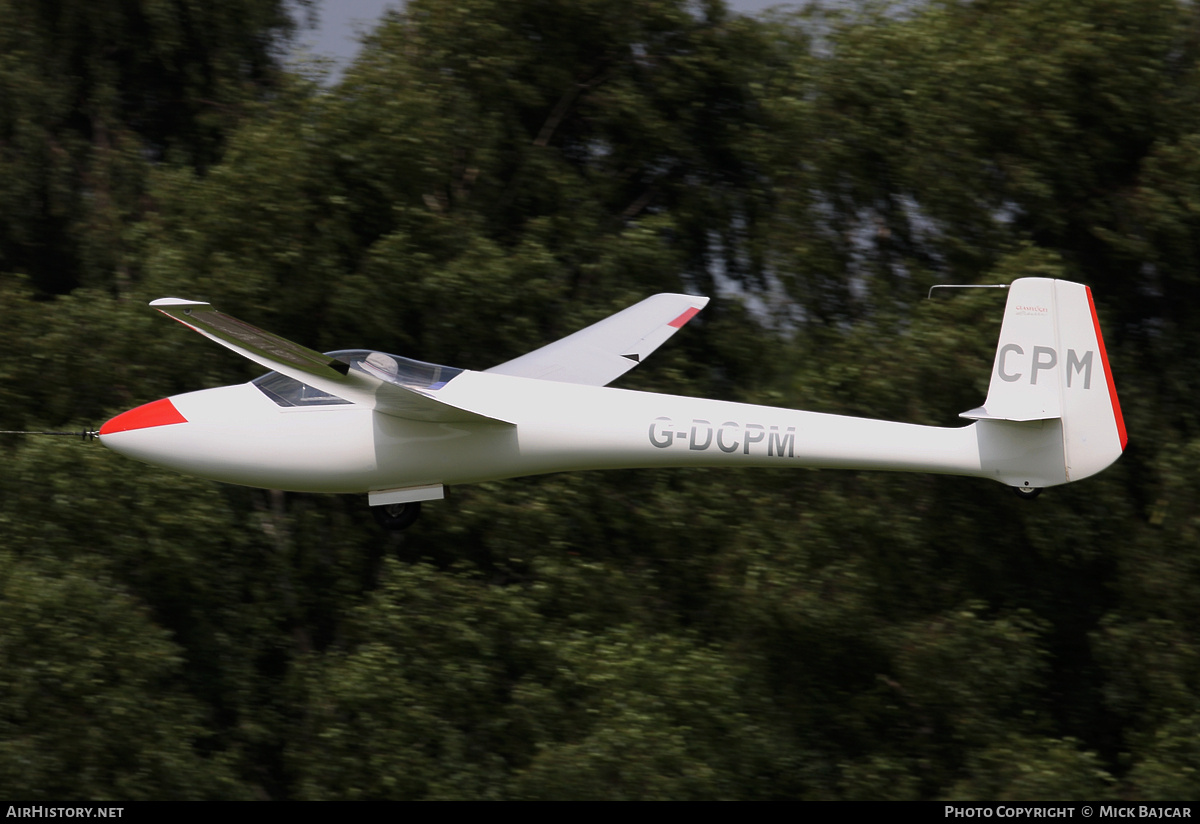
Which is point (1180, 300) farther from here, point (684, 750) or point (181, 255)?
point (181, 255)

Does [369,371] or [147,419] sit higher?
[369,371]

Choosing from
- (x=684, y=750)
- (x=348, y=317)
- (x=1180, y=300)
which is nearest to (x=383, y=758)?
(x=684, y=750)

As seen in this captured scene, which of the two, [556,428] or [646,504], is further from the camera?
[646,504]

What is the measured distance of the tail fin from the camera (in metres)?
12.4

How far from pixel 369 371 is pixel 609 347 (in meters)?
3.91

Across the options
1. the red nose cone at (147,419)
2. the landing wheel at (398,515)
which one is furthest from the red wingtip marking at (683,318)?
the red nose cone at (147,419)

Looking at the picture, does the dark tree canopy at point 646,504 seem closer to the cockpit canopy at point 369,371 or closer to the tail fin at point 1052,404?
the tail fin at point 1052,404

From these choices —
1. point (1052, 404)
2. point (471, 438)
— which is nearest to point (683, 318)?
point (471, 438)

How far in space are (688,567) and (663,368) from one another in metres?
3.29

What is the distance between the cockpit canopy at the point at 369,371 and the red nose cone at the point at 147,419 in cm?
87

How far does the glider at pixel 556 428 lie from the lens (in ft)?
41.0

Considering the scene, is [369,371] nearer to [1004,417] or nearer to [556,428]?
[556,428]

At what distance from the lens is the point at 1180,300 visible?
20062 mm

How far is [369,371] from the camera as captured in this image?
42.6ft
